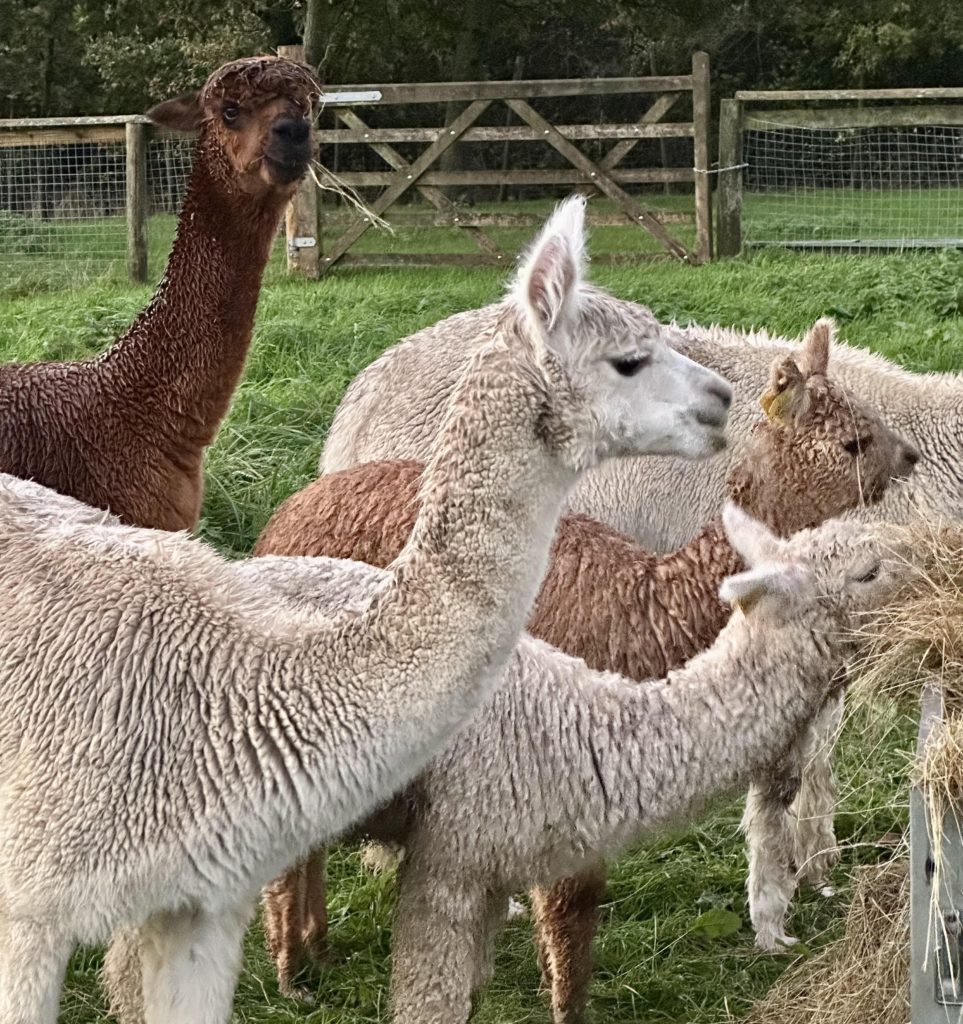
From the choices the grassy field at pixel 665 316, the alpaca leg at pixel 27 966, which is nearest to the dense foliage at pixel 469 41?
the grassy field at pixel 665 316

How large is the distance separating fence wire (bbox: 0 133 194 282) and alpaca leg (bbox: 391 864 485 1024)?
10.5m

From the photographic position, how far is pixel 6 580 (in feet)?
11.5

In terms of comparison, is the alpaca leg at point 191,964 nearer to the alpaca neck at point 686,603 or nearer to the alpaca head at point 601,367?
the alpaca head at point 601,367

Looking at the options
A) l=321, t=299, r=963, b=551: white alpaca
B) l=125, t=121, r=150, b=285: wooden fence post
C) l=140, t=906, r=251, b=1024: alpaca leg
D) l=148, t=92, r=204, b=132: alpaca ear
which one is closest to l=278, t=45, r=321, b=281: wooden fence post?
l=125, t=121, r=150, b=285: wooden fence post

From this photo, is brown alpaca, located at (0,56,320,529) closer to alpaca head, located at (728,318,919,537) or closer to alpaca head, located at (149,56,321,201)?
alpaca head, located at (149,56,321,201)

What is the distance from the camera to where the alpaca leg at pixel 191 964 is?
3.29 meters

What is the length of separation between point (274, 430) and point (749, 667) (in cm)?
468

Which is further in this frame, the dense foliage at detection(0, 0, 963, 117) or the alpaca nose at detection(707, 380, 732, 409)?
the dense foliage at detection(0, 0, 963, 117)

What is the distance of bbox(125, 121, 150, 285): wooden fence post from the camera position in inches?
503

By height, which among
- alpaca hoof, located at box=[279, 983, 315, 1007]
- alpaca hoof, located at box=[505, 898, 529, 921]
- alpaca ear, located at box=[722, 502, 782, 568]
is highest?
alpaca ear, located at box=[722, 502, 782, 568]

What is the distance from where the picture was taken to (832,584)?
372 cm

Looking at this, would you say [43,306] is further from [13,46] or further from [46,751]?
[13,46]

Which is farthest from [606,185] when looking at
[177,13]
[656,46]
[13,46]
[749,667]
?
[13,46]

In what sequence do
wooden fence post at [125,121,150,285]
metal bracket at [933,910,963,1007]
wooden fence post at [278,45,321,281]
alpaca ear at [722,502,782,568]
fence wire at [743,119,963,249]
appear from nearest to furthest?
metal bracket at [933,910,963,1007]
alpaca ear at [722,502,782,568]
wooden fence post at [125,121,150,285]
wooden fence post at [278,45,321,281]
fence wire at [743,119,963,249]
